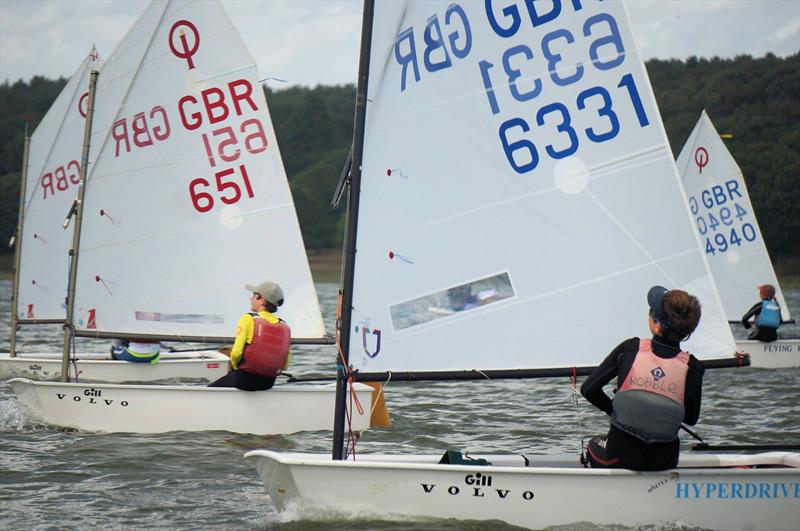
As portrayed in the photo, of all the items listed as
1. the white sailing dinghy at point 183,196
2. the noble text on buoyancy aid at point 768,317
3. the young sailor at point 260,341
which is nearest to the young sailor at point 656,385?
the young sailor at point 260,341

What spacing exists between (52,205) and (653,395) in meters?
11.8

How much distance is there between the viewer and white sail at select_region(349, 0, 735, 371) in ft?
22.5

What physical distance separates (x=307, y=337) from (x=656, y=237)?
5.92 m

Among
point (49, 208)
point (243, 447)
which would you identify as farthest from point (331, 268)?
point (243, 447)

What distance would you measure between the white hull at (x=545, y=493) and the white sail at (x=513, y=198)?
741 mm

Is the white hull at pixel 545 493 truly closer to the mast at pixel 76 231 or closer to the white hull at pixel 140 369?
the mast at pixel 76 231

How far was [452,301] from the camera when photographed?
22.8 feet

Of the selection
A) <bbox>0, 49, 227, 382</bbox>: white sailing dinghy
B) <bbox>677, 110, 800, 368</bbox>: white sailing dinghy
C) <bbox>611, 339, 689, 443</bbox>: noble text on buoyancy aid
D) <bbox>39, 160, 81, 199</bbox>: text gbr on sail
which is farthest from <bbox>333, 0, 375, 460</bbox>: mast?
<bbox>677, 110, 800, 368</bbox>: white sailing dinghy

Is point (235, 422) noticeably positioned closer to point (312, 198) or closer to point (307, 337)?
point (307, 337)

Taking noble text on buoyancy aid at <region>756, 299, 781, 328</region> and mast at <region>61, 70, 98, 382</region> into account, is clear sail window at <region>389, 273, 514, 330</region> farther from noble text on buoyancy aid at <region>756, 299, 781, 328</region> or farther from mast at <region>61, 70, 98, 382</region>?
noble text on buoyancy aid at <region>756, 299, 781, 328</region>

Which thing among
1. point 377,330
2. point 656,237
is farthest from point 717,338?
point 377,330

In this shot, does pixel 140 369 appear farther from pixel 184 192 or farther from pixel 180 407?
pixel 180 407

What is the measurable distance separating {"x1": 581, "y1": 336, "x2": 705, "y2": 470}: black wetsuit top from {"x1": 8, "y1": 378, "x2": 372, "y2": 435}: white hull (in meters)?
3.75

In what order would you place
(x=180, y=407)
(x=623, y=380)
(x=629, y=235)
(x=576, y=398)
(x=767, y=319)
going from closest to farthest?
(x=623, y=380) → (x=629, y=235) → (x=576, y=398) → (x=180, y=407) → (x=767, y=319)
